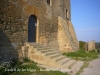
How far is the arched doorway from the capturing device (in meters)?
8.70

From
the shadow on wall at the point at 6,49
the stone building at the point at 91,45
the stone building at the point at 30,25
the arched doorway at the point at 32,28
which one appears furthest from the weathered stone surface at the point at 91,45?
the shadow on wall at the point at 6,49

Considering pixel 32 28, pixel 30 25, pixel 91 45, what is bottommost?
pixel 91 45

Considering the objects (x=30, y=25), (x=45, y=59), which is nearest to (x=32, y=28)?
(x=30, y=25)

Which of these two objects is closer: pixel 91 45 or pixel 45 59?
pixel 45 59

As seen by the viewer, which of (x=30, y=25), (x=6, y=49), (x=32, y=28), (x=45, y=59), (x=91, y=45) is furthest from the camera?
(x=91, y=45)

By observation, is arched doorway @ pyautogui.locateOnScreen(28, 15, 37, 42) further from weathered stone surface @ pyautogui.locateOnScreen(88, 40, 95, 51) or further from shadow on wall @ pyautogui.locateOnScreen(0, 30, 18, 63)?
weathered stone surface @ pyautogui.locateOnScreen(88, 40, 95, 51)

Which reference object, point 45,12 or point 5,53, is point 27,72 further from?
point 45,12

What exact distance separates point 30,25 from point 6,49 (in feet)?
9.38

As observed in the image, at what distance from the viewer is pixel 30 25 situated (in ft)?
28.8

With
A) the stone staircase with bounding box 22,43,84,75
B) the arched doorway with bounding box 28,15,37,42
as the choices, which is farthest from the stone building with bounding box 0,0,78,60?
the stone staircase with bounding box 22,43,84,75

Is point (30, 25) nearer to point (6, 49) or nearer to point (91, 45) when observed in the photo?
point (6, 49)

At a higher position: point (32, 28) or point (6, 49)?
point (32, 28)

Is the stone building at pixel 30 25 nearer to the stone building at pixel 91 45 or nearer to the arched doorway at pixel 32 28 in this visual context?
the arched doorway at pixel 32 28

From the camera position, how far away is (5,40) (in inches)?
258
